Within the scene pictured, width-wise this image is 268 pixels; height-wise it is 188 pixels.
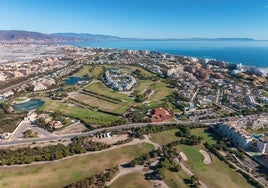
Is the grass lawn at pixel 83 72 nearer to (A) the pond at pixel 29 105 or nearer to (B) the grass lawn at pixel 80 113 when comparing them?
(A) the pond at pixel 29 105

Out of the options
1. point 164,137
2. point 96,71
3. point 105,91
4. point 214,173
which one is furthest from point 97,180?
point 96,71

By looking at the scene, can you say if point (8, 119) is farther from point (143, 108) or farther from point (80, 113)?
point (143, 108)

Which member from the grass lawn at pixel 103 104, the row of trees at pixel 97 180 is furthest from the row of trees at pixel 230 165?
the grass lawn at pixel 103 104

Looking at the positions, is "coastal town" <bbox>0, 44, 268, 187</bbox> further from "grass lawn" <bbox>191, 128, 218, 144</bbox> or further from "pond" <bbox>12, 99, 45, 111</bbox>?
"grass lawn" <bbox>191, 128, 218, 144</bbox>

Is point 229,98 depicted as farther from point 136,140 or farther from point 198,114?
point 136,140

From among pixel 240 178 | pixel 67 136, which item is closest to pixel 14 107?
pixel 67 136

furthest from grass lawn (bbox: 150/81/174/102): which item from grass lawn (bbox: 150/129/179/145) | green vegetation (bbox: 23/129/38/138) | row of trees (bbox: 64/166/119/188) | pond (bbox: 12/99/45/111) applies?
row of trees (bbox: 64/166/119/188)
